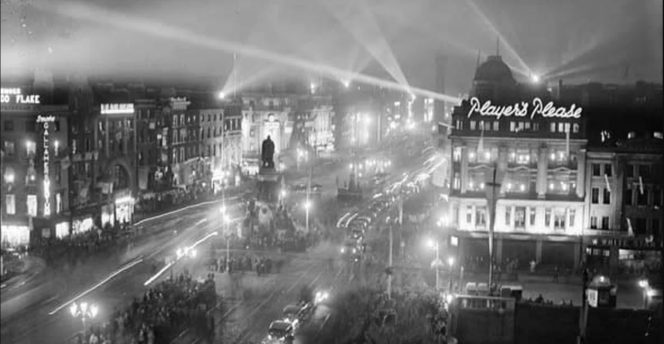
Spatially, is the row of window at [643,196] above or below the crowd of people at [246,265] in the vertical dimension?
above

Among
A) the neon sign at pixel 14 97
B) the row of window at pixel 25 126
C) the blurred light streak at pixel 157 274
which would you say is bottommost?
the blurred light streak at pixel 157 274

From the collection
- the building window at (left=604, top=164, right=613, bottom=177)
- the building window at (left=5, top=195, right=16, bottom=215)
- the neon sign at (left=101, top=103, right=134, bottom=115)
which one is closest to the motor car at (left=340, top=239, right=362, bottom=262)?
the building window at (left=604, top=164, right=613, bottom=177)

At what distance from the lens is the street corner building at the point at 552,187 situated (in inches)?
2327

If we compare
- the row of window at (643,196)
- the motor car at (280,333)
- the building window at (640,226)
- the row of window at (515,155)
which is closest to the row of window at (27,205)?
the row of window at (515,155)

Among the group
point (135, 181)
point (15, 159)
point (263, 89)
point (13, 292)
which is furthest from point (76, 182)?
point (263, 89)

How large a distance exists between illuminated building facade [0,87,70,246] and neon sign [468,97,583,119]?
108 feet

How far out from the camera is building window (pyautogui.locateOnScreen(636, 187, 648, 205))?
59125mm

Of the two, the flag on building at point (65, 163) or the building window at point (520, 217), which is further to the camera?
the flag on building at point (65, 163)

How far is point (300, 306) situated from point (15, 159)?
33.2 metres

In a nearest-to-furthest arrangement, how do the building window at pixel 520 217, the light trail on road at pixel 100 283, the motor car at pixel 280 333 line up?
the motor car at pixel 280 333 < the light trail on road at pixel 100 283 < the building window at pixel 520 217

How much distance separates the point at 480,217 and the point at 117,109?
3773 centimetres

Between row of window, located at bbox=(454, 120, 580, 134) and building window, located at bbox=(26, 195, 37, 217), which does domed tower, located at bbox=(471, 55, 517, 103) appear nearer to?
row of window, located at bbox=(454, 120, 580, 134)

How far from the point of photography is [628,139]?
59.7 m

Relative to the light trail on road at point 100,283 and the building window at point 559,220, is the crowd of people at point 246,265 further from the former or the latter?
the building window at point 559,220
